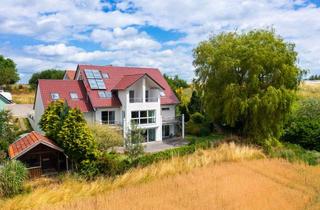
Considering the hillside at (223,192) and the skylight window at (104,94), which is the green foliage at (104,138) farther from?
the hillside at (223,192)

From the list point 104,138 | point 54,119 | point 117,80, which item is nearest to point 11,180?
point 54,119

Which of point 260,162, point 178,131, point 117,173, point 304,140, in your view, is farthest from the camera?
point 178,131

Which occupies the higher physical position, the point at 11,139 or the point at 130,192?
the point at 11,139

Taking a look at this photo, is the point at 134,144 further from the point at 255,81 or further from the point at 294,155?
the point at 294,155

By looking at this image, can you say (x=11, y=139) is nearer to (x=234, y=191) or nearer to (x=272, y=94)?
(x=234, y=191)

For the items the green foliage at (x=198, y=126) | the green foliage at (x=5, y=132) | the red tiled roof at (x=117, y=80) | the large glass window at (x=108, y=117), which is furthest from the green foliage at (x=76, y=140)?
the green foliage at (x=198, y=126)

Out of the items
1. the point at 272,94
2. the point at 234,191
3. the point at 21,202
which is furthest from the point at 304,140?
the point at 21,202
